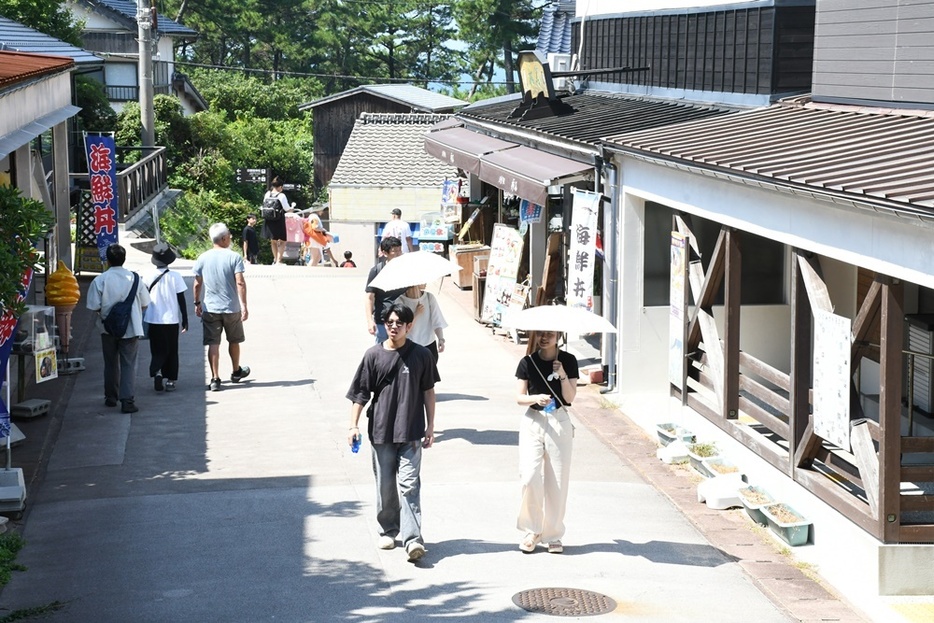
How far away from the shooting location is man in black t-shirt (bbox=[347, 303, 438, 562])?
8266 mm

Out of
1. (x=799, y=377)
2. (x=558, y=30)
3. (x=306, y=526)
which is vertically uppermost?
(x=558, y=30)

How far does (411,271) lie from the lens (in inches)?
383

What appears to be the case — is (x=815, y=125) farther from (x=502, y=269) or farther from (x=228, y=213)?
(x=228, y=213)

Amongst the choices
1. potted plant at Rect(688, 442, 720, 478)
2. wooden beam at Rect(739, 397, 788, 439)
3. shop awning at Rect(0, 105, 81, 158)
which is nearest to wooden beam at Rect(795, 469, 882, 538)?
wooden beam at Rect(739, 397, 788, 439)

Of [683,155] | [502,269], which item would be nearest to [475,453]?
[683,155]

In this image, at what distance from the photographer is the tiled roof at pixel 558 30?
31.4m

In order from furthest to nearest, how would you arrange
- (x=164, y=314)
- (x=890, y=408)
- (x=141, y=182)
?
1. (x=141, y=182)
2. (x=164, y=314)
3. (x=890, y=408)

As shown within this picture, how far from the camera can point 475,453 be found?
1159cm

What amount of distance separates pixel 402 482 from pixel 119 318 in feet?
18.9

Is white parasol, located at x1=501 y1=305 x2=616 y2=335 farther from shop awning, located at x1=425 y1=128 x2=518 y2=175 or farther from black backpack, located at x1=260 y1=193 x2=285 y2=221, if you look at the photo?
black backpack, located at x1=260 y1=193 x2=285 y2=221

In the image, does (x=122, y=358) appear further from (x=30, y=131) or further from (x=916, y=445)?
(x=916, y=445)

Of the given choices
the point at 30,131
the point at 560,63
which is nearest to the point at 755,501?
the point at 30,131

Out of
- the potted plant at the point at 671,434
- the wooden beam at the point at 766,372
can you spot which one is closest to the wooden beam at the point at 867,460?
the wooden beam at the point at 766,372

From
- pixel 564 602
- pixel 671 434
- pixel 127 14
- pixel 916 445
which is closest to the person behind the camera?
pixel 564 602
